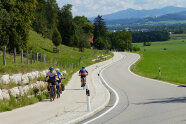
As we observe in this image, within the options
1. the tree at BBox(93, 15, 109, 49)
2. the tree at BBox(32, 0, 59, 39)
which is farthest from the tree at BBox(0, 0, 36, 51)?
the tree at BBox(93, 15, 109, 49)

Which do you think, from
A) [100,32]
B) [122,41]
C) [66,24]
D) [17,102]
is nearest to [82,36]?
[66,24]

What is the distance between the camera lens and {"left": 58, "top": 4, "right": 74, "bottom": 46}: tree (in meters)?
117

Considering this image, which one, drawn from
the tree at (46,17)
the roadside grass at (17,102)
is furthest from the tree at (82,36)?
the roadside grass at (17,102)

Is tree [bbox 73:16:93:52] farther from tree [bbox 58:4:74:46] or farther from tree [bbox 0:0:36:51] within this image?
tree [bbox 0:0:36:51]

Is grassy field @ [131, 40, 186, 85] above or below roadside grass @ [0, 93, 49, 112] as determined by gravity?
below

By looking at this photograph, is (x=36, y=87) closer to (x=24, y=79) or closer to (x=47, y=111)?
(x=24, y=79)

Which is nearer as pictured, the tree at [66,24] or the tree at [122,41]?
the tree at [66,24]

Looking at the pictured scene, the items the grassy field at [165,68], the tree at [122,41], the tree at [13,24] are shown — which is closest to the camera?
the grassy field at [165,68]

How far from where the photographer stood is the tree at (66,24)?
116562 millimetres

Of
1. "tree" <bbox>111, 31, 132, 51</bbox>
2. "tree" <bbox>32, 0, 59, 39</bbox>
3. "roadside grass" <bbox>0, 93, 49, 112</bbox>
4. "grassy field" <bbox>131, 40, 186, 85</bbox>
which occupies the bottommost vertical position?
"grassy field" <bbox>131, 40, 186, 85</bbox>

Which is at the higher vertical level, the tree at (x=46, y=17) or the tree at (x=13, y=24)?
the tree at (x=46, y=17)

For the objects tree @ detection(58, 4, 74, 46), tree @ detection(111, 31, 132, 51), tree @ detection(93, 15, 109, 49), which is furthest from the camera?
tree @ detection(111, 31, 132, 51)

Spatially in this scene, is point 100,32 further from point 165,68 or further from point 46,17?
point 165,68

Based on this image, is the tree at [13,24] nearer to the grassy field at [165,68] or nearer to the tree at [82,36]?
the grassy field at [165,68]
